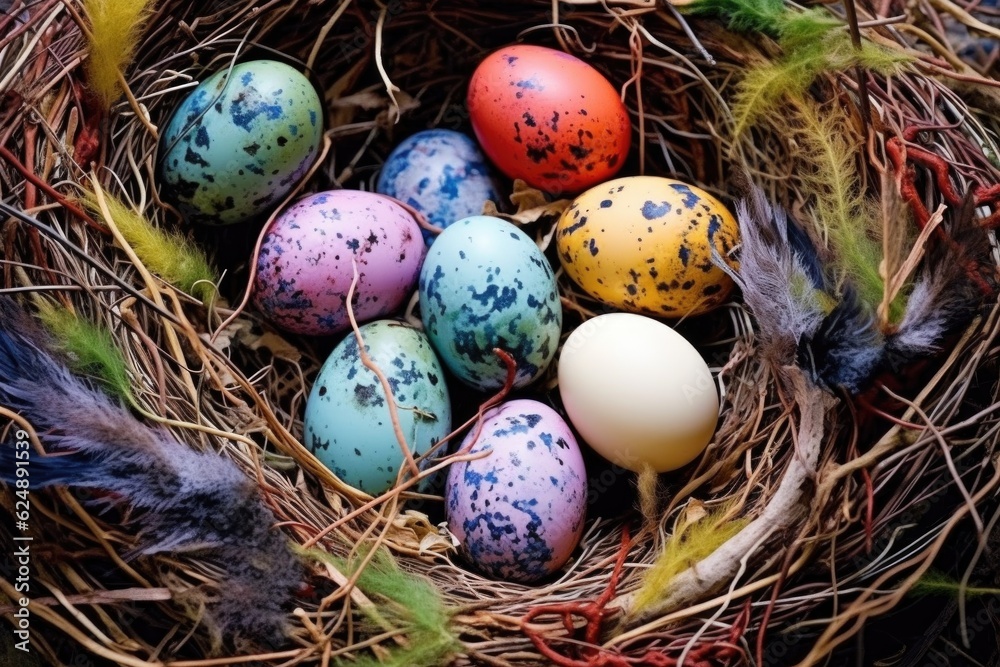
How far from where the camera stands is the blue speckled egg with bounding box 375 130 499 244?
3.95 feet

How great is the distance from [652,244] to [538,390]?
285 mm

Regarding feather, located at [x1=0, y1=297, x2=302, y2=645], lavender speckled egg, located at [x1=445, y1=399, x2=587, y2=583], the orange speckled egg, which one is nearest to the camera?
feather, located at [x1=0, y1=297, x2=302, y2=645]

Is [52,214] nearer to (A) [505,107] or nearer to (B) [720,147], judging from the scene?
(A) [505,107]

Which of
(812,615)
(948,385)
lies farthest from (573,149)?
(812,615)

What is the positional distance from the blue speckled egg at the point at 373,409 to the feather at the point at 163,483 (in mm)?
156

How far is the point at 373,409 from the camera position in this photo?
1041 mm

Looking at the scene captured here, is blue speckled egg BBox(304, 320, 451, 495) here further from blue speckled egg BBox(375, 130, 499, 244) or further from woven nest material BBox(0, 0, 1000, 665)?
blue speckled egg BBox(375, 130, 499, 244)

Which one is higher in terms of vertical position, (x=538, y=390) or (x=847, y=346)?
(x=847, y=346)

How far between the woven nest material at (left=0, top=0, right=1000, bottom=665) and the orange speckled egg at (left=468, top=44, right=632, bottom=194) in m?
0.05

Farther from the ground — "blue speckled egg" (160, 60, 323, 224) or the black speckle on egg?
"blue speckled egg" (160, 60, 323, 224)

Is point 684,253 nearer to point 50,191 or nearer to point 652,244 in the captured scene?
point 652,244

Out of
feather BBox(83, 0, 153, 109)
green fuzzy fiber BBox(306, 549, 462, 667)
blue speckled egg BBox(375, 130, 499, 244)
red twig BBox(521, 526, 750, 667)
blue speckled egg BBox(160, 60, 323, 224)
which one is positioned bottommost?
red twig BBox(521, 526, 750, 667)

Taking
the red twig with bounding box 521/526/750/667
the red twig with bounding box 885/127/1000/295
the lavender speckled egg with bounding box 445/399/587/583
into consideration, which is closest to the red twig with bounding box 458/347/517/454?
the lavender speckled egg with bounding box 445/399/587/583

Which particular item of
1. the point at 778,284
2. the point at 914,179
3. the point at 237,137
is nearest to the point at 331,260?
the point at 237,137
